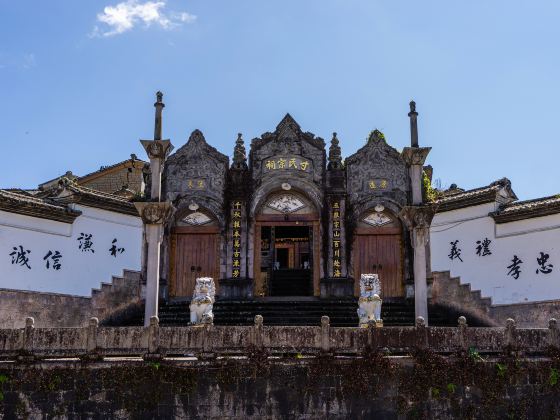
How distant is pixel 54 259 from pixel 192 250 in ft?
15.1

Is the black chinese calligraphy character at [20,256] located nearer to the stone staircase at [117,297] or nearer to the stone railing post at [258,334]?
the stone staircase at [117,297]

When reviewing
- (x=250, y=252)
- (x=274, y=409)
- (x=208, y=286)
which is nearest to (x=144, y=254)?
(x=250, y=252)

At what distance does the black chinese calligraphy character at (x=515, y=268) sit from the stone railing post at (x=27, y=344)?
14433mm

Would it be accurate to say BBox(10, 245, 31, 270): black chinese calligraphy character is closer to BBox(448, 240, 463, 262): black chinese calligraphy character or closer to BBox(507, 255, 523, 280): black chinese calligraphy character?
BBox(448, 240, 463, 262): black chinese calligraphy character

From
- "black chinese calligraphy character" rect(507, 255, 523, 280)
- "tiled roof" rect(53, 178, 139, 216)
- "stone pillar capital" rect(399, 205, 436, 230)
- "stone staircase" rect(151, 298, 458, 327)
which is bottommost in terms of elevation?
"stone staircase" rect(151, 298, 458, 327)

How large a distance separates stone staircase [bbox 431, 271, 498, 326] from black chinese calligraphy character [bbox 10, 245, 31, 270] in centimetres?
1335

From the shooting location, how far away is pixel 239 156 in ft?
81.0

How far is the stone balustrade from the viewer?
1495 centimetres

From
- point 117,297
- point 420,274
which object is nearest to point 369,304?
point 420,274

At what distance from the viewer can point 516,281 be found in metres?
21.7

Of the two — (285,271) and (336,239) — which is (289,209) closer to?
(336,239)

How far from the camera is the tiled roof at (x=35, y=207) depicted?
838 inches

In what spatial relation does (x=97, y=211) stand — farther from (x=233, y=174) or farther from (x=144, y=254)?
(x=233, y=174)

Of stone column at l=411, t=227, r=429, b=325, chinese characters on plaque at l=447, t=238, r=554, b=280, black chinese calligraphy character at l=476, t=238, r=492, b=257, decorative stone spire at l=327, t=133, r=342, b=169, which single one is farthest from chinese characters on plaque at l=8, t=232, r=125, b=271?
black chinese calligraphy character at l=476, t=238, r=492, b=257
